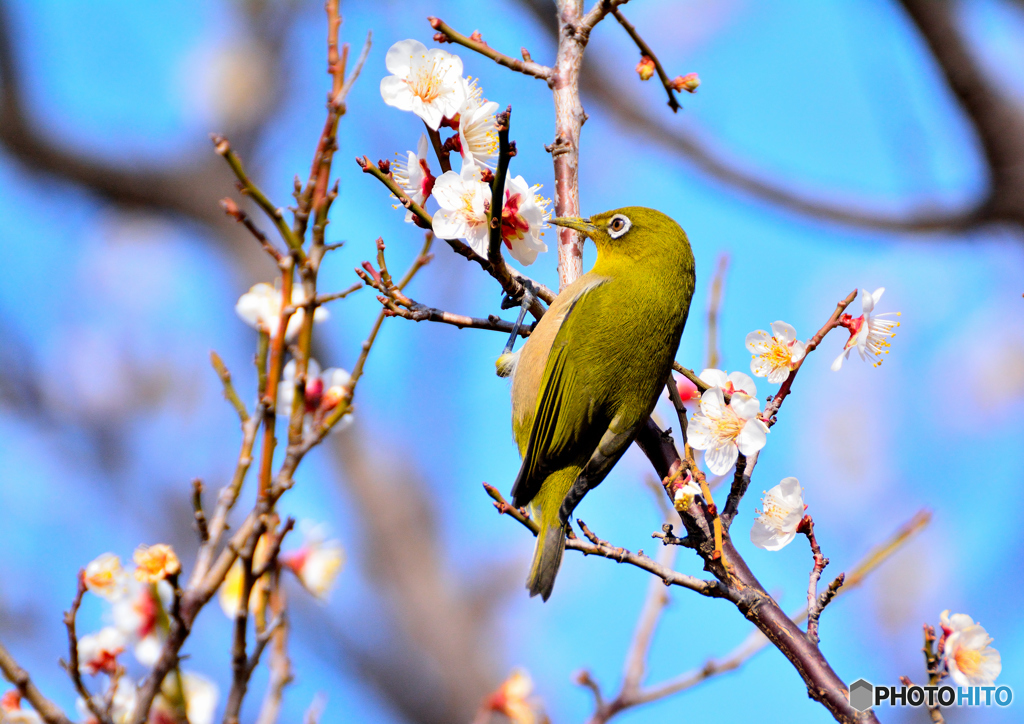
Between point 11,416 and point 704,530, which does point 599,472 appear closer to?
point 704,530

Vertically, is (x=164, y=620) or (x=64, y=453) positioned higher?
(x=64, y=453)

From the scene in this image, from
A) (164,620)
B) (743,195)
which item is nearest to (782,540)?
(164,620)

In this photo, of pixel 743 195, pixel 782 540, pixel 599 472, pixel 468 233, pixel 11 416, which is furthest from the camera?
pixel 11 416

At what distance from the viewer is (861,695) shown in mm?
1714

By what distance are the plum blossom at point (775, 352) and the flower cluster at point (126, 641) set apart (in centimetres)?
156

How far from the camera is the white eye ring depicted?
3.13 meters

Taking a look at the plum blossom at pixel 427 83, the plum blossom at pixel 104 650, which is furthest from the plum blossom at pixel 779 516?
the plum blossom at pixel 104 650

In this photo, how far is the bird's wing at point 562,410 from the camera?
278cm

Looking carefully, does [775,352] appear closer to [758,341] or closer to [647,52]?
[758,341]

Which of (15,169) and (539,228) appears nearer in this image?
(539,228)

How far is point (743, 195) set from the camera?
683 centimetres

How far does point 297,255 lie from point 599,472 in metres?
1.39

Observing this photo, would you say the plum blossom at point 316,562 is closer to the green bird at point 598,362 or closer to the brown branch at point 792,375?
the green bird at point 598,362

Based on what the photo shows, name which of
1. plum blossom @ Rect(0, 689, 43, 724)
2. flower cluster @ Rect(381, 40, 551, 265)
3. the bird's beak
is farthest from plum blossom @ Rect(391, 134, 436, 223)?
plum blossom @ Rect(0, 689, 43, 724)
